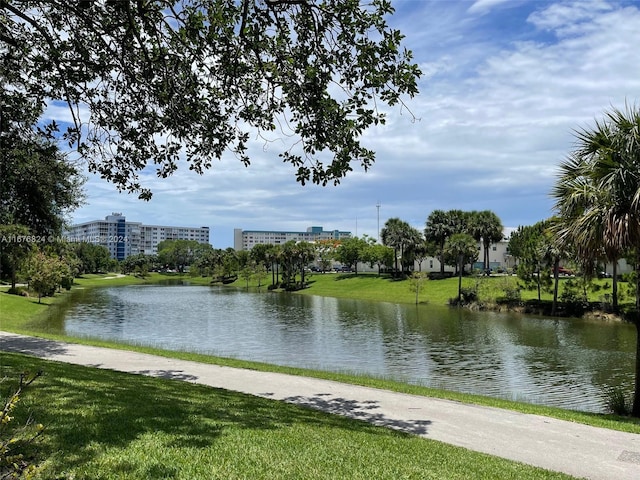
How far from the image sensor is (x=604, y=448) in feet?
26.2

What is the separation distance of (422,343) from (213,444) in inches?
933

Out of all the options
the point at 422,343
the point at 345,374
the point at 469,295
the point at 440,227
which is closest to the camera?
the point at 345,374

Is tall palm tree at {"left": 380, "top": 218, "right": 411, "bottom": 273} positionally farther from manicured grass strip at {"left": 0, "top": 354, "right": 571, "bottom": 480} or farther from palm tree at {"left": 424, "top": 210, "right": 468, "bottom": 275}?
manicured grass strip at {"left": 0, "top": 354, "right": 571, "bottom": 480}

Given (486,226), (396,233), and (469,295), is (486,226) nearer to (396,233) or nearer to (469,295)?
(396,233)

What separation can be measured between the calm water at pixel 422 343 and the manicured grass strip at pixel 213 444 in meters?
9.97

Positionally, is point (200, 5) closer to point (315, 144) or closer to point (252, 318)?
point (315, 144)

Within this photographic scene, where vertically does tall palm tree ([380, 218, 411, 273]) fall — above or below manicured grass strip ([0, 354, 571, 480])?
above

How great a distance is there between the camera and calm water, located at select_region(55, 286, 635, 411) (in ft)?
61.5

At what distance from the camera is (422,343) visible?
2825 cm

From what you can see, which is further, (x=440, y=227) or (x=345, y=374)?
(x=440, y=227)

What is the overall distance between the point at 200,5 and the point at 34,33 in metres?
3.94

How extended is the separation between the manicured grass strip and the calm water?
9.97 meters

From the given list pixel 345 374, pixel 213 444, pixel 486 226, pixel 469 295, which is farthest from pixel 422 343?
pixel 486 226

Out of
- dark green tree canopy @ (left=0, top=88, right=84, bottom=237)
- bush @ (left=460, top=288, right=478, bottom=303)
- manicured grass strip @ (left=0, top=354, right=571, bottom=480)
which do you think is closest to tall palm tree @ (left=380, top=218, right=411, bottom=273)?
bush @ (left=460, top=288, right=478, bottom=303)
